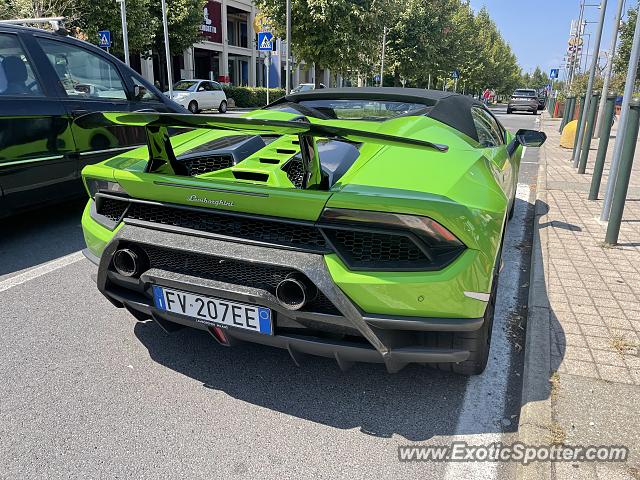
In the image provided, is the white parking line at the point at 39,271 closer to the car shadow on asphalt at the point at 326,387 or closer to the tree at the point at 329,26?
the car shadow on asphalt at the point at 326,387

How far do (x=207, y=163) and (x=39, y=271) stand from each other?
84.3 inches

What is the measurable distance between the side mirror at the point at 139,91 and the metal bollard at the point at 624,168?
478cm

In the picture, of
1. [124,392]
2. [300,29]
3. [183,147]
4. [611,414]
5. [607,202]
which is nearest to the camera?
[611,414]

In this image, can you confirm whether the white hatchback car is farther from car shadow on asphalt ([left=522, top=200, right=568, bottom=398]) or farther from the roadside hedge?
car shadow on asphalt ([left=522, top=200, right=568, bottom=398])

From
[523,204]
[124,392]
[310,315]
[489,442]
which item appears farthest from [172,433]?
[523,204]

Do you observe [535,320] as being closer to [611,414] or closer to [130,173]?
[611,414]

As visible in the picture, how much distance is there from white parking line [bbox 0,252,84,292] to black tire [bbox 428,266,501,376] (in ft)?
10.0

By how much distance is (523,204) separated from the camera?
6891 mm

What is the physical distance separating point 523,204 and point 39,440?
20.5 feet

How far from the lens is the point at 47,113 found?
4367 millimetres

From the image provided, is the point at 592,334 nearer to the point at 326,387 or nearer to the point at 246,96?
the point at 326,387

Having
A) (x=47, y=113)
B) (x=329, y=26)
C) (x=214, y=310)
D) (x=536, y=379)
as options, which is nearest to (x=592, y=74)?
(x=536, y=379)

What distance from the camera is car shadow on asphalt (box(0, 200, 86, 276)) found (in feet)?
14.0

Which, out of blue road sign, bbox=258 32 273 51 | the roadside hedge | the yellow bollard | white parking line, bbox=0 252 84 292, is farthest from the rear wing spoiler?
the roadside hedge
